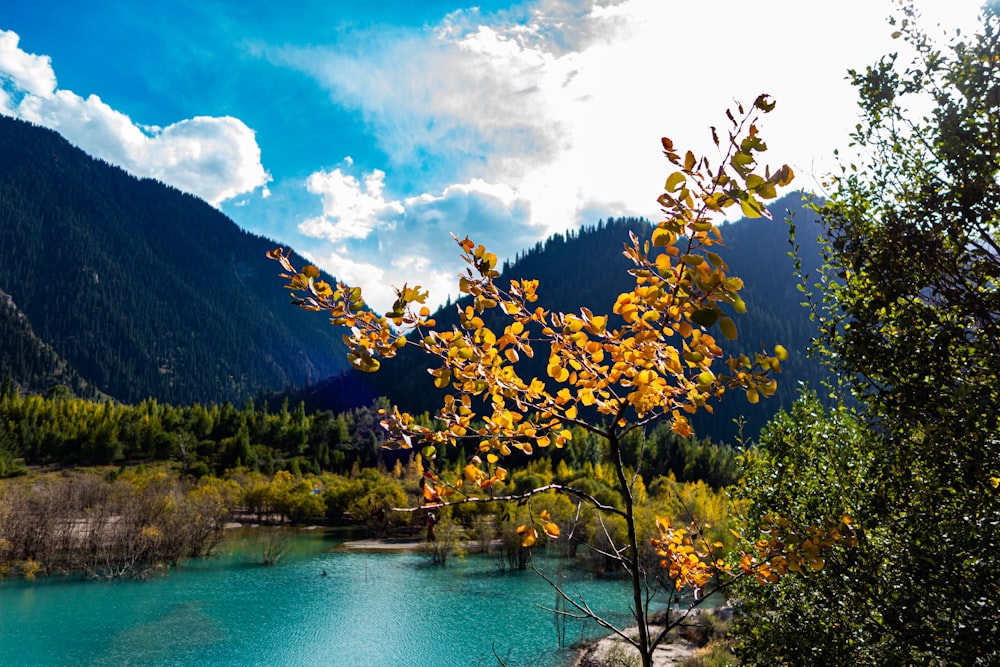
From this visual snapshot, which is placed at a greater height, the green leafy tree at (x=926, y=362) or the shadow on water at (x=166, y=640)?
the green leafy tree at (x=926, y=362)

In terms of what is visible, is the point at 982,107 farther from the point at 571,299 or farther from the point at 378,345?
the point at 571,299

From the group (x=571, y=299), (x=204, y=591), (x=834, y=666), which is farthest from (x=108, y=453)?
(x=571, y=299)

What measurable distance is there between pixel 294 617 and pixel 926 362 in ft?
95.5

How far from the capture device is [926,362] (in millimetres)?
4109

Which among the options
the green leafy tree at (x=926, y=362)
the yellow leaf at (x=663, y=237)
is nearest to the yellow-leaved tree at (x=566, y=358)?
the yellow leaf at (x=663, y=237)

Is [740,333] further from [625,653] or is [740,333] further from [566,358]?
[566,358]

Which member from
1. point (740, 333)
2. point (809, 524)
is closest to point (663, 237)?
point (809, 524)

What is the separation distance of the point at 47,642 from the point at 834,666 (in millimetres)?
29235

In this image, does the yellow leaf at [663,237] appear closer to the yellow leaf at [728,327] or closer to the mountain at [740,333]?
the yellow leaf at [728,327]

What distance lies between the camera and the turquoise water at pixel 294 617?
21.5 meters

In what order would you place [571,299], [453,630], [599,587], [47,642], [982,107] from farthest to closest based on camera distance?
[571,299]
[599,587]
[453,630]
[47,642]
[982,107]

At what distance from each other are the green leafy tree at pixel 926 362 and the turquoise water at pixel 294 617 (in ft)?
63.9

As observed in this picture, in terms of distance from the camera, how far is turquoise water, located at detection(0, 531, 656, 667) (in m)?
21.5

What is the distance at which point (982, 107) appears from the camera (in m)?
4.14
